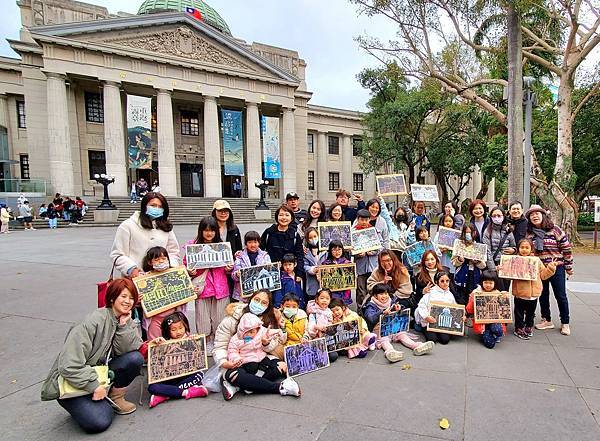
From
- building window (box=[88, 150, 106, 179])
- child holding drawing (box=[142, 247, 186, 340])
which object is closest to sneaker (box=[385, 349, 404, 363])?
child holding drawing (box=[142, 247, 186, 340])

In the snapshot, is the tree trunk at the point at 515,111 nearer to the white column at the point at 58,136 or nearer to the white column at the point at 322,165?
the white column at the point at 58,136

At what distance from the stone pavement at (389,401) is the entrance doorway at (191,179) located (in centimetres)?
2989

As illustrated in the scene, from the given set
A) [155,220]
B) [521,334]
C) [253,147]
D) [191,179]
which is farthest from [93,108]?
[521,334]

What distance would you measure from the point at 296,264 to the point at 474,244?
106 inches

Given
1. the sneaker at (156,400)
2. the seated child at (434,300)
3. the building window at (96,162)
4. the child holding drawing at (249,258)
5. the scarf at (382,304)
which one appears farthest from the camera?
the building window at (96,162)

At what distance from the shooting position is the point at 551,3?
1161 cm

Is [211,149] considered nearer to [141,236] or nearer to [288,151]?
[288,151]

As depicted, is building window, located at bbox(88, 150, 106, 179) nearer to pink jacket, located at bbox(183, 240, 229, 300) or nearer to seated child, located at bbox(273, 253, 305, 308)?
pink jacket, located at bbox(183, 240, 229, 300)

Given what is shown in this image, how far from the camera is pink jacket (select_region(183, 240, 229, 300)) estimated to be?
434cm

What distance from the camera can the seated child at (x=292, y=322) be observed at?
3998mm

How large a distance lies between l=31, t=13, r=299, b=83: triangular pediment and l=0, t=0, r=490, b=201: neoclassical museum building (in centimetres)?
8

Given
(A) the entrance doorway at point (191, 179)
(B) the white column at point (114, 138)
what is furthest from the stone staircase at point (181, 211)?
(A) the entrance doorway at point (191, 179)

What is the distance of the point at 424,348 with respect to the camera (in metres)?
4.18

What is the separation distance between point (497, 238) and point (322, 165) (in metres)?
36.4
